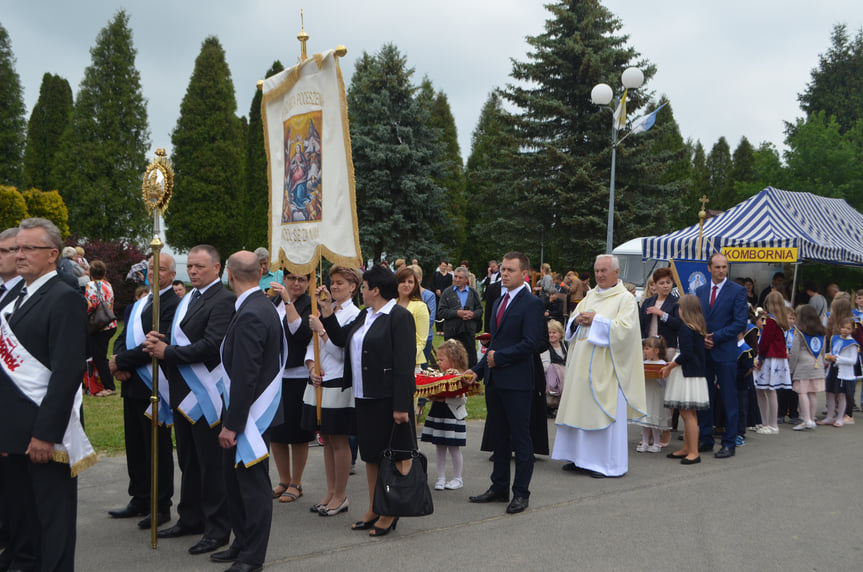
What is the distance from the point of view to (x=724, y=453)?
8336mm

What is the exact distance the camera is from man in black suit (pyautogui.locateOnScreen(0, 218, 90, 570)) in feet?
12.8

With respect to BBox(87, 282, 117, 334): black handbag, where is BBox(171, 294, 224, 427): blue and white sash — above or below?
below

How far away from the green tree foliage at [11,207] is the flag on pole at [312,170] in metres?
21.3

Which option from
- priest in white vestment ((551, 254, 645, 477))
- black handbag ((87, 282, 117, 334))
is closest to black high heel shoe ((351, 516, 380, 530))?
priest in white vestment ((551, 254, 645, 477))

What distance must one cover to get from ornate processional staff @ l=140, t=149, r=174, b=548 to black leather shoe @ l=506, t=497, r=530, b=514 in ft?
9.14

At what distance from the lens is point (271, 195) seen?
642cm

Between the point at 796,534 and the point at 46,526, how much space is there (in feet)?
17.2

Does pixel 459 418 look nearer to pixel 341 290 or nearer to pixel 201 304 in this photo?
pixel 341 290

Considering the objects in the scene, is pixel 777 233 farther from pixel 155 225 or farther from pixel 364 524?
pixel 155 225

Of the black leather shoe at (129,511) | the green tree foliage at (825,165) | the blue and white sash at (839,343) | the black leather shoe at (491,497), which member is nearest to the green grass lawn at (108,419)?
the black leather shoe at (129,511)

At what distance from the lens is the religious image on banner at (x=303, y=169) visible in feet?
20.1

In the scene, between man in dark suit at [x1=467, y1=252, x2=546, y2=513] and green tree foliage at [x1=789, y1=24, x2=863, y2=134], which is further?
green tree foliage at [x1=789, y1=24, x2=863, y2=134]

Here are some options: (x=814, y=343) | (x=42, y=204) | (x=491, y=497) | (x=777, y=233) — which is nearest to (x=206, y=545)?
(x=491, y=497)

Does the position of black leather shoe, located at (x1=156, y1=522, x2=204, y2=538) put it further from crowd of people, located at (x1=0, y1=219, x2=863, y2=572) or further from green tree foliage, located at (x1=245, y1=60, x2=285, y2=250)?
green tree foliage, located at (x1=245, y1=60, x2=285, y2=250)
